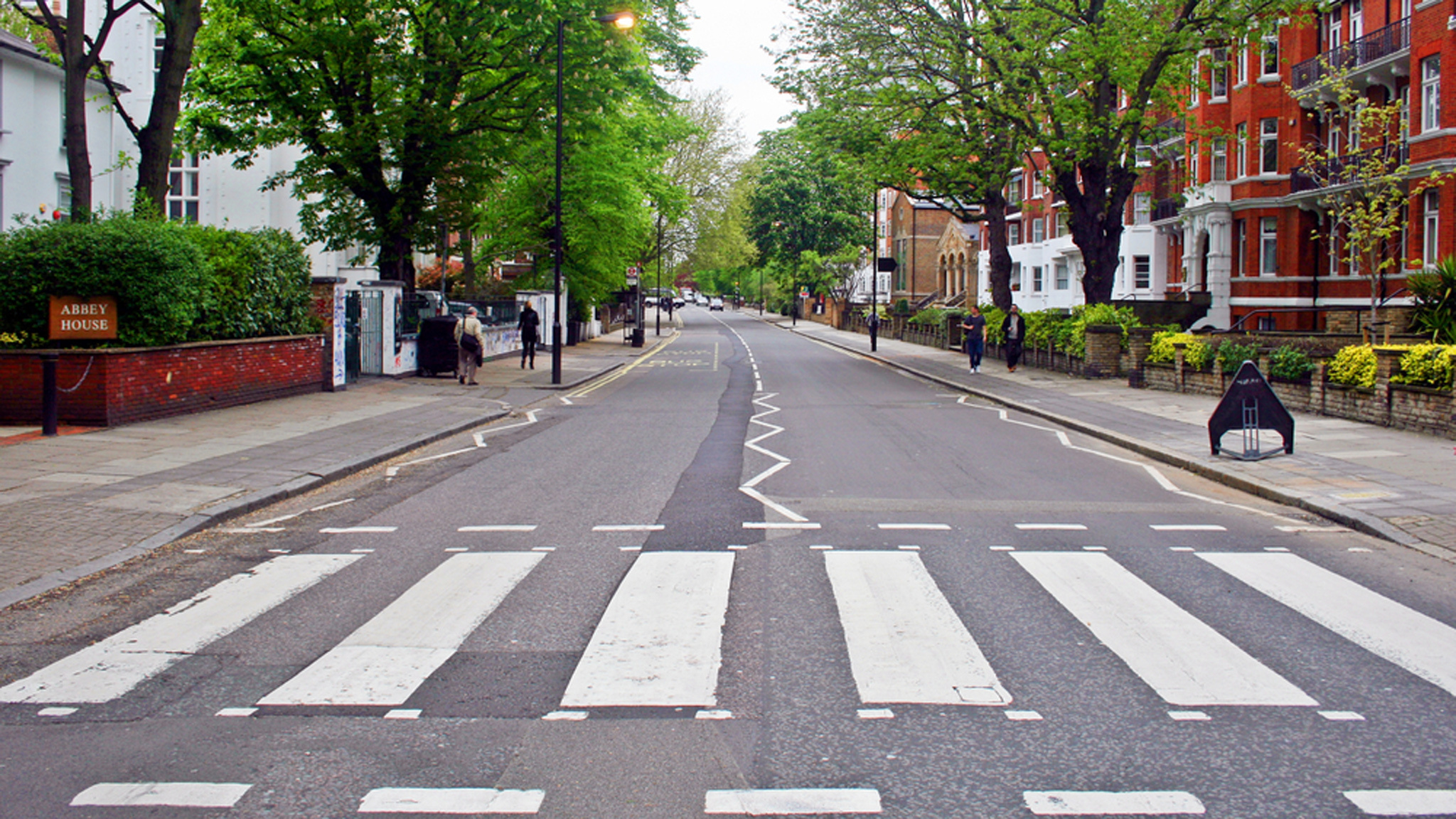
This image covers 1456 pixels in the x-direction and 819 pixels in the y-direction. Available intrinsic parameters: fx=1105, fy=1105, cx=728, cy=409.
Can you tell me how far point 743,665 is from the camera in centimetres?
552

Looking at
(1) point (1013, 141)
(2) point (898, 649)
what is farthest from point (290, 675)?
(1) point (1013, 141)

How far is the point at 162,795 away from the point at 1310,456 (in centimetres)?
1285

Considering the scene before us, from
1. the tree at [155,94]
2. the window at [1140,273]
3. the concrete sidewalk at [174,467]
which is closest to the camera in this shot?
the concrete sidewalk at [174,467]

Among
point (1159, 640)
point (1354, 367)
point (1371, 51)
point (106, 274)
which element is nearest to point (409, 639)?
point (1159, 640)

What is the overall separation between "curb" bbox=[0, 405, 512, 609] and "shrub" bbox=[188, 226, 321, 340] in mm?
4620

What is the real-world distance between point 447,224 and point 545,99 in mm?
5686

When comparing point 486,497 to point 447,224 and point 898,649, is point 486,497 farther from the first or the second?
point 447,224

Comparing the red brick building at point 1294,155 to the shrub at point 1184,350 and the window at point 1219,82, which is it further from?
the shrub at point 1184,350

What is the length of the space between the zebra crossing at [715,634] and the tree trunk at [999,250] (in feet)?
97.0

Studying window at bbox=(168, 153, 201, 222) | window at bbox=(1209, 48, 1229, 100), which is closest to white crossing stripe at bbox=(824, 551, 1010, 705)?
window at bbox=(168, 153, 201, 222)

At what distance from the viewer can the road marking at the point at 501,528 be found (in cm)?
912

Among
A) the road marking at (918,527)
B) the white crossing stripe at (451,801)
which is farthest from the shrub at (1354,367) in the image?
the white crossing stripe at (451,801)

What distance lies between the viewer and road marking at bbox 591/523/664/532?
905cm

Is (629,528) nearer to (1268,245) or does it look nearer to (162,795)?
(162,795)
